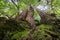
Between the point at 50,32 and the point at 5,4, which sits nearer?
the point at 50,32

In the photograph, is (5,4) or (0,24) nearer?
(0,24)

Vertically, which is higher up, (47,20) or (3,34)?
(47,20)

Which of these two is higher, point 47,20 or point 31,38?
point 47,20

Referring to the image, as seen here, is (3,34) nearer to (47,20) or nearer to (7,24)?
(7,24)

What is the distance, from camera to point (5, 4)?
7652 millimetres

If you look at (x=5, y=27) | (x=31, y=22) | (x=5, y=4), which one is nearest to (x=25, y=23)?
(x=31, y=22)

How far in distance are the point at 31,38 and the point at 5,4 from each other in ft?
19.3

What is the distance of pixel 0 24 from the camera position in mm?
2035

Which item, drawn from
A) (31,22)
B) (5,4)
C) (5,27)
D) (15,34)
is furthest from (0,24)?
(5,4)

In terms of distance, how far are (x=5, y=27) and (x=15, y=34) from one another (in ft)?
0.48

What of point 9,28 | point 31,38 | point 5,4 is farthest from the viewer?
point 5,4

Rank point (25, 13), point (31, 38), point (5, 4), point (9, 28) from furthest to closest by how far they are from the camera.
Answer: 1. point (5, 4)
2. point (25, 13)
3. point (9, 28)
4. point (31, 38)

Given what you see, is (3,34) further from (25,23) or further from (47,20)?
(47,20)

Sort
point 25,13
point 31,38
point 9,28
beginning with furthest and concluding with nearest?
1. point 25,13
2. point 9,28
3. point 31,38
